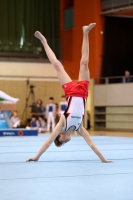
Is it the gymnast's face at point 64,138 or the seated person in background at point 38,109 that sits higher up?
the gymnast's face at point 64,138

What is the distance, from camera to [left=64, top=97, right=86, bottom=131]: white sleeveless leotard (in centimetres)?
653

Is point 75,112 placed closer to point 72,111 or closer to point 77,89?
point 72,111

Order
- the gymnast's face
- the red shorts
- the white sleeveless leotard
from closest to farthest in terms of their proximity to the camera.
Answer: the gymnast's face < the white sleeveless leotard < the red shorts

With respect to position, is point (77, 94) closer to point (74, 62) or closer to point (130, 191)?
point (130, 191)

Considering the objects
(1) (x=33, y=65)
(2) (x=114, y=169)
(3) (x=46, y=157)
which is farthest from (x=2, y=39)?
(2) (x=114, y=169)

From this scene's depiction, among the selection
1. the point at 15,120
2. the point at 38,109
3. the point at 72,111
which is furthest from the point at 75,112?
the point at 38,109

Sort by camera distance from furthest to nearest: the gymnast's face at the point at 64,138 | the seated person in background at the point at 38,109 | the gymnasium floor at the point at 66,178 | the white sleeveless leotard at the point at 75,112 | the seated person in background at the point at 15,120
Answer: the seated person in background at the point at 38,109, the seated person in background at the point at 15,120, the white sleeveless leotard at the point at 75,112, the gymnast's face at the point at 64,138, the gymnasium floor at the point at 66,178

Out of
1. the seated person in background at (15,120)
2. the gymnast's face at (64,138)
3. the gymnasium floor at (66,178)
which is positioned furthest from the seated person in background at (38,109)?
the gymnast's face at (64,138)

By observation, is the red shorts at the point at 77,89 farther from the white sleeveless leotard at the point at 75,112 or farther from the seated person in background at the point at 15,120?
the seated person in background at the point at 15,120

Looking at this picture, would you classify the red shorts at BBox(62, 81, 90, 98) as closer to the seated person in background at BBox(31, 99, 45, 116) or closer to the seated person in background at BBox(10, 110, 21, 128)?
the seated person in background at BBox(10, 110, 21, 128)

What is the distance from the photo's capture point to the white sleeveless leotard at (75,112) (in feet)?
21.4

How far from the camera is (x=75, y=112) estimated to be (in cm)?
660

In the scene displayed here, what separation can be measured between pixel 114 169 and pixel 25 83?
15937 millimetres

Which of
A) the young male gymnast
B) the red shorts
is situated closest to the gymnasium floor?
the young male gymnast
